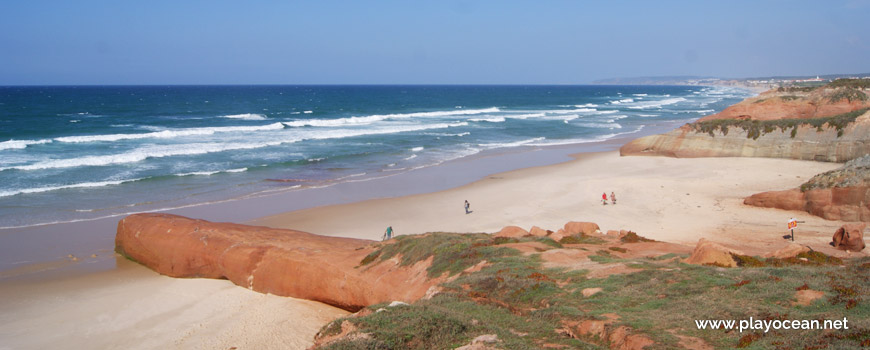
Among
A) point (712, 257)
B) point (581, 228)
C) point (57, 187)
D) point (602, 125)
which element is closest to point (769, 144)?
point (581, 228)

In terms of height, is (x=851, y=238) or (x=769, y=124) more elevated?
(x=769, y=124)

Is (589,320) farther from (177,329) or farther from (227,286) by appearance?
(227,286)

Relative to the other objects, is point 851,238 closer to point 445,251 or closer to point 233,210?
point 445,251

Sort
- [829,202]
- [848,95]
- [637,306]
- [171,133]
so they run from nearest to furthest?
[637,306] < [829,202] < [848,95] < [171,133]

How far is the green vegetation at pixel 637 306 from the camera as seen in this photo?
7.48m

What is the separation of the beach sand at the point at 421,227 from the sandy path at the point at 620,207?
0.16 feet

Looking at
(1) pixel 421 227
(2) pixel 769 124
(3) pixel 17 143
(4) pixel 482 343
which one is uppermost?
(2) pixel 769 124

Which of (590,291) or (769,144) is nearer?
(590,291)

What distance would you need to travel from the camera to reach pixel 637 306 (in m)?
8.79

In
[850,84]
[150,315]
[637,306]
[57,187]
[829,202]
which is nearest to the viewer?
[637,306]

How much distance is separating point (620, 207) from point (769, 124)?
56.1 feet

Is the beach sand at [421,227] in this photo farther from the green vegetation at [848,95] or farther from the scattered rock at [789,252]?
the green vegetation at [848,95]

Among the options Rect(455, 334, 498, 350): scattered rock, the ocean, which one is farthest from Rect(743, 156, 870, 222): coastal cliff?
the ocean

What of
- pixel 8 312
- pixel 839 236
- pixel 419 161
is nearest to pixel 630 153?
pixel 419 161
